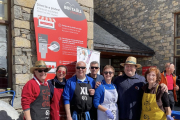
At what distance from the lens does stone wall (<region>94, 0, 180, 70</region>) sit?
23.3 feet

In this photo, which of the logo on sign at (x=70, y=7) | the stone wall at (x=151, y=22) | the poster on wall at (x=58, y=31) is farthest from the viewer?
the stone wall at (x=151, y=22)

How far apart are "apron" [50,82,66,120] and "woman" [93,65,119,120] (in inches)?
20.3

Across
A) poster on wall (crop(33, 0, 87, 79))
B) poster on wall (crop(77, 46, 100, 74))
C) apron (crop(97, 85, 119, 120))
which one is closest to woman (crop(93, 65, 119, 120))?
apron (crop(97, 85, 119, 120))

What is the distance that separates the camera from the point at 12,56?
3.24m

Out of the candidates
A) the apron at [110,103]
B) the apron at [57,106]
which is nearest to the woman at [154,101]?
the apron at [110,103]

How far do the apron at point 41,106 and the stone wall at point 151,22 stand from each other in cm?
643

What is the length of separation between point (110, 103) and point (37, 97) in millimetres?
1065

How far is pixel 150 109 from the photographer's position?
2270mm

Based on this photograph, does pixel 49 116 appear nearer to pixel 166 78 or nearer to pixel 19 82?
pixel 19 82

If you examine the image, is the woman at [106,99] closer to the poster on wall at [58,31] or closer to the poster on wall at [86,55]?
the poster on wall at [86,55]

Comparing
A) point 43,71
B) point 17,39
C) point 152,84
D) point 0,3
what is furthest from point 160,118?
point 0,3

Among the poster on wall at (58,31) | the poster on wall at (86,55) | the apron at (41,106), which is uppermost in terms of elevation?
the poster on wall at (58,31)

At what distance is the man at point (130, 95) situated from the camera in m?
2.42

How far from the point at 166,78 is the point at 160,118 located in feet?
10.4
